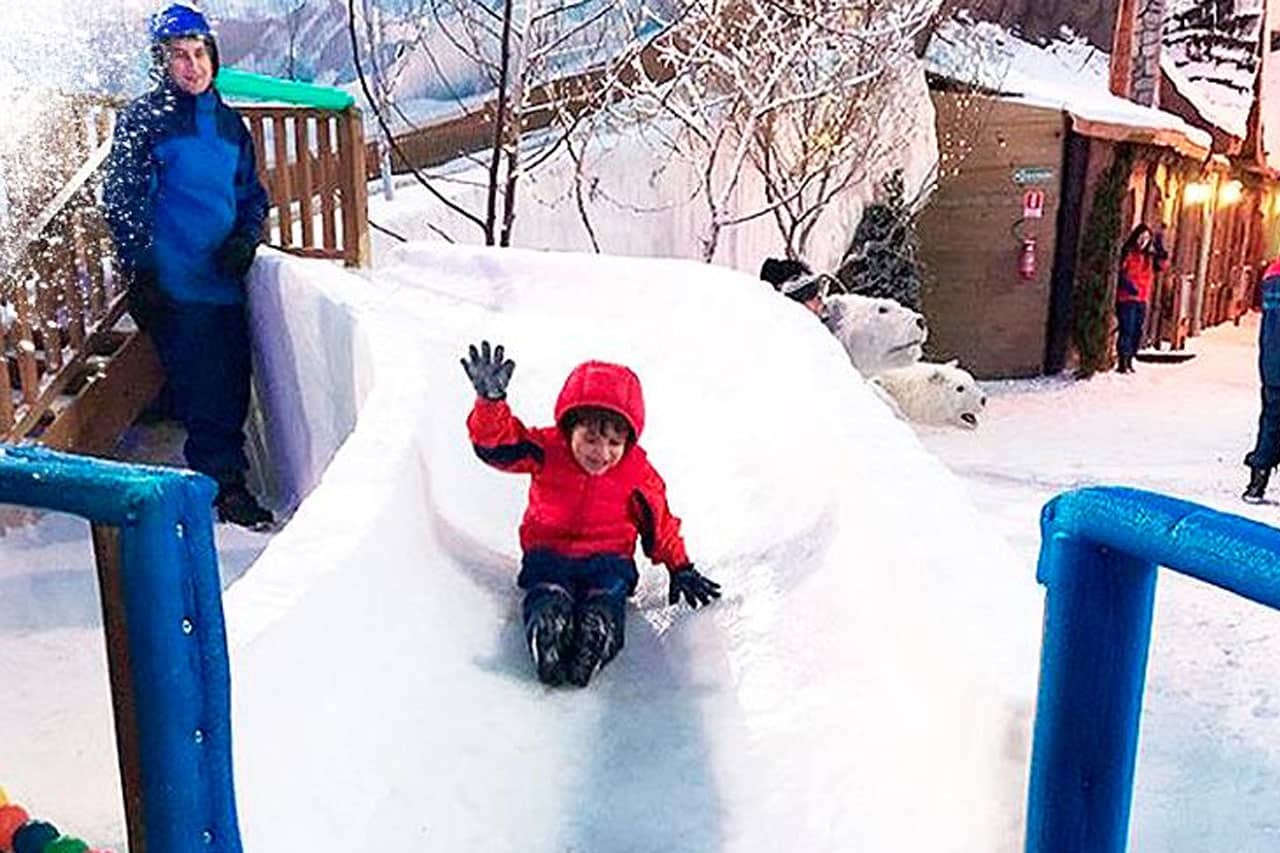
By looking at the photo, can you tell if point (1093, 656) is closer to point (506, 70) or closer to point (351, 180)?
point (351, 180)

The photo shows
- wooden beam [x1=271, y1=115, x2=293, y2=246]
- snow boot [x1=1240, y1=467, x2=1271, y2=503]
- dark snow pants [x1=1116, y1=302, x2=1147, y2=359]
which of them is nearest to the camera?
wooden beam [x1=271, y1=115, x2=293, y2=246]

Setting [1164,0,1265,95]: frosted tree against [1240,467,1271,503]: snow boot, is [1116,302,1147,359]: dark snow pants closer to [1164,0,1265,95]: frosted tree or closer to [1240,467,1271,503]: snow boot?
[1240,467,1271,503]: snow boot

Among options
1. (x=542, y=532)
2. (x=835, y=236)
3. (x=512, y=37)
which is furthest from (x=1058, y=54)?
(x=542, y=532)

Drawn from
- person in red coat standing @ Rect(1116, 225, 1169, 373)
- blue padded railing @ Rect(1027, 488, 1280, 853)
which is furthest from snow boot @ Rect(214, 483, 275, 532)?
person in red coat standing @ Rect(1116, 225, 1169, 373)

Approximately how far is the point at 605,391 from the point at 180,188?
2025 mm

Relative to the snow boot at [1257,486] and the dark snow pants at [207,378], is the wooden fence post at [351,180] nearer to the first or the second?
the dark snow pants at [207,378]

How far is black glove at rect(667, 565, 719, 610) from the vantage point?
2.81 meters

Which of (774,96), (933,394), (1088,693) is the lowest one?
(933,394)

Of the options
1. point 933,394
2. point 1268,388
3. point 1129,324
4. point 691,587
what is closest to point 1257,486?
point 1268,388

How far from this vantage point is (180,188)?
396cm

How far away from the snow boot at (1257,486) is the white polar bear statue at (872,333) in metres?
3.06

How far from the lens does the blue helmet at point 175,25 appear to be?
381 cm

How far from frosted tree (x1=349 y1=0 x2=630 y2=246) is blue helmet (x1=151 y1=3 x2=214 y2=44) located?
3424 millimetres

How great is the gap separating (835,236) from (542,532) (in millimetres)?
9094
